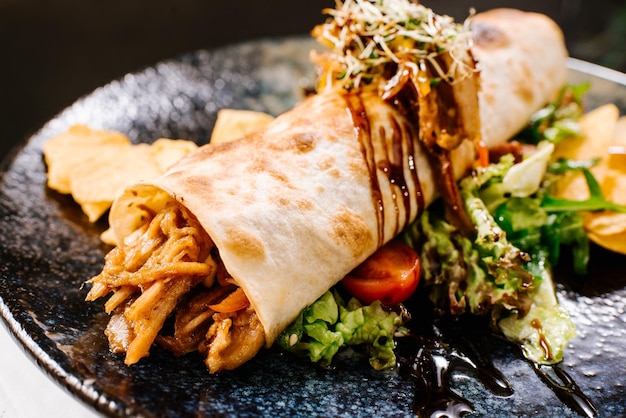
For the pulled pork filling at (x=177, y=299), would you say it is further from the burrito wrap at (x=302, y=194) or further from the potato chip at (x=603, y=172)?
the potato chip at (x=603, y=172)

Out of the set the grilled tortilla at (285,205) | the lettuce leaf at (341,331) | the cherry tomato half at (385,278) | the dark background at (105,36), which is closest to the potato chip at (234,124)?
the grilled tortilla at (285,205)

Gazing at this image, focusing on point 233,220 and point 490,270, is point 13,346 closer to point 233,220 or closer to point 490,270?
point 233,220

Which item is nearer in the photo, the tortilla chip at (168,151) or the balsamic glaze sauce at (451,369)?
the balsamic glaze sauce at (451,369)

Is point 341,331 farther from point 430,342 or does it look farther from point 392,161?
point 392,161

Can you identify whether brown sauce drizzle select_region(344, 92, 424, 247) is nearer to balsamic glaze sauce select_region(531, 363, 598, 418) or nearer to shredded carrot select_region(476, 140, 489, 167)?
shredded carrot select_region(476, 140, 489, 167)

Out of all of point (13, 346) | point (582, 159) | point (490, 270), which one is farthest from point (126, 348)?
point (582, 159)

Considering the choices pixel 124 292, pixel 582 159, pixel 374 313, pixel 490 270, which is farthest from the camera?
pixel 582 159
